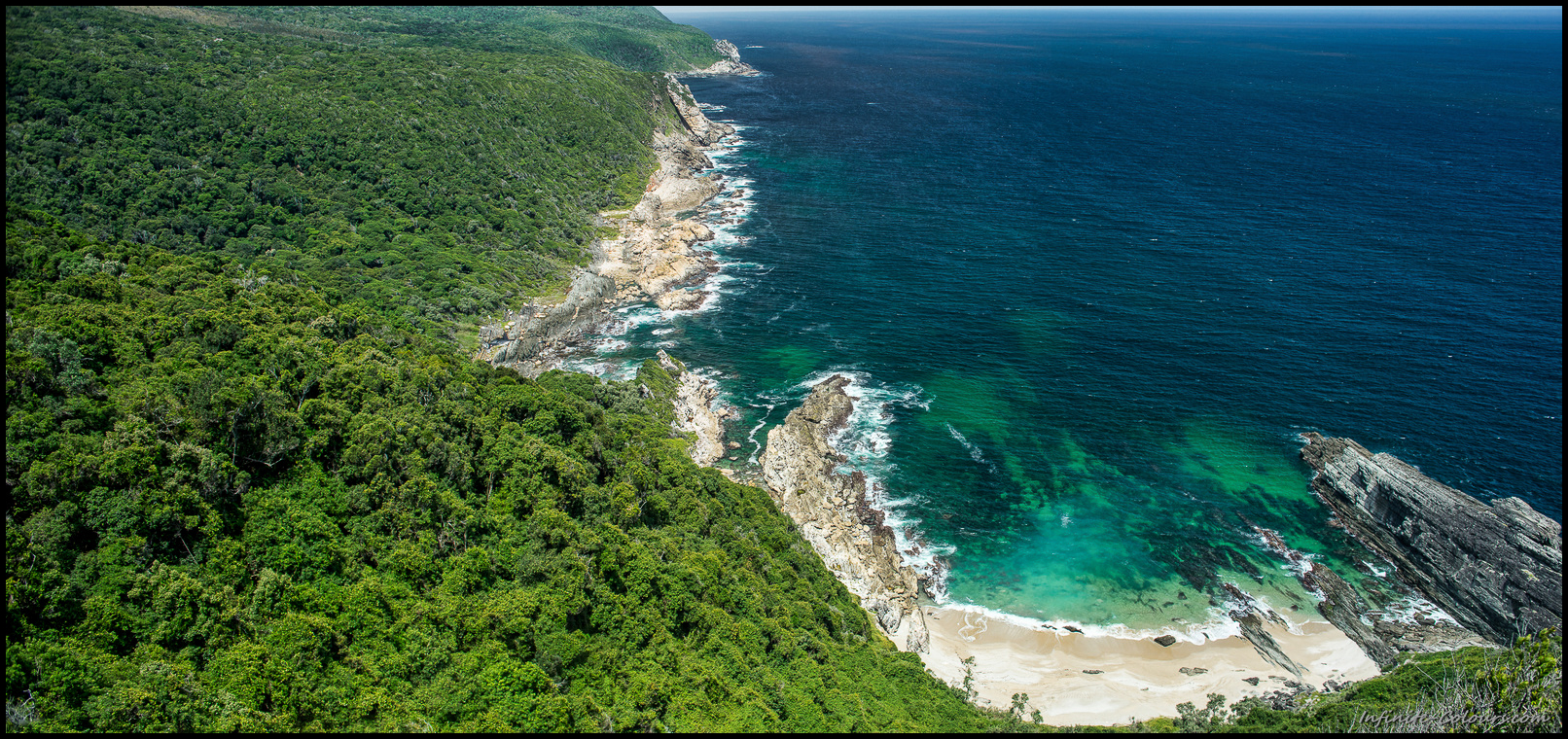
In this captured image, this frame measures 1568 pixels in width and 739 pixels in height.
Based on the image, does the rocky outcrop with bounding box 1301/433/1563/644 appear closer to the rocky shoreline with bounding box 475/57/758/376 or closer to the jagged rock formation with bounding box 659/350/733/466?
the jagged rock formation with bounding box 659/350/733/466

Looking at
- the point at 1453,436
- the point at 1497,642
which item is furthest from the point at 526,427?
the point at 1453,436

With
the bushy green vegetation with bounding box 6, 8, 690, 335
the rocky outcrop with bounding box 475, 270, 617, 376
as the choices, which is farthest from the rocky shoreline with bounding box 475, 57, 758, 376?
the bushy green vegetation with bounding box 6, 8, 690, 335

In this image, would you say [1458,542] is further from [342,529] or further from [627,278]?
[627,278]

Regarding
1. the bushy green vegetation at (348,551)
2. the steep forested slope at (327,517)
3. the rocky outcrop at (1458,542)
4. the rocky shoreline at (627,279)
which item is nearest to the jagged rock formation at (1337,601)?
the rocky outcrop at (1458,542)

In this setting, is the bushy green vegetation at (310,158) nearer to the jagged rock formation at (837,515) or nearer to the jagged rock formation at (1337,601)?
the jagged rock formation at (837,515)

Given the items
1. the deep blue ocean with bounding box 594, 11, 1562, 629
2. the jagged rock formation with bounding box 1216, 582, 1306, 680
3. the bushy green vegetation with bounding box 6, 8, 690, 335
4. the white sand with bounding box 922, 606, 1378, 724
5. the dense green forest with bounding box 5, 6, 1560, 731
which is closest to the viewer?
the dense green forest with bounding box 5, 6, 1560, 731

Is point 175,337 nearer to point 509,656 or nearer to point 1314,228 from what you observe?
point 509,656

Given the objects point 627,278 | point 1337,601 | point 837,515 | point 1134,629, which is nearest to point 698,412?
point 837,515
